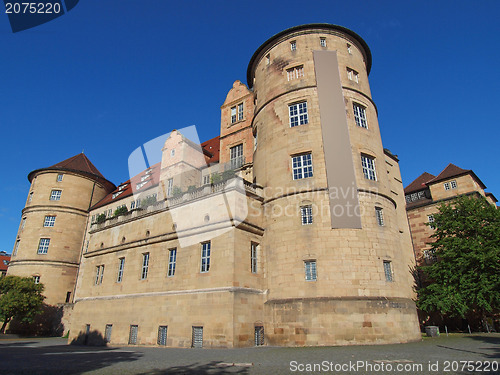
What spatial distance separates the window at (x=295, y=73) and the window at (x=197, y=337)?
18.2 m

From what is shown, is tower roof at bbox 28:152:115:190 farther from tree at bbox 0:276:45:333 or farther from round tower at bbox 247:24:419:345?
round tower at bbox 247:24:419:345

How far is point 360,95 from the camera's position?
24.1 metres

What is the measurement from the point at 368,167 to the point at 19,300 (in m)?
35.7

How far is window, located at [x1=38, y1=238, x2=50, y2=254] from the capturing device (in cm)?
4044

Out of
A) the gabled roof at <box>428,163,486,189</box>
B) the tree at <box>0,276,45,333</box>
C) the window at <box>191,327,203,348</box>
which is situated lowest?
the window at <box>191,327,203,348</box>

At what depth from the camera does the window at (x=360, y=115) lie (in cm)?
2335

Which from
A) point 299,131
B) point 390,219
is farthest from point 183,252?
point 390,219

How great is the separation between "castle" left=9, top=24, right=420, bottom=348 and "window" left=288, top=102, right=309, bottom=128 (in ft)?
0.28

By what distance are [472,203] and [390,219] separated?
8554 mm

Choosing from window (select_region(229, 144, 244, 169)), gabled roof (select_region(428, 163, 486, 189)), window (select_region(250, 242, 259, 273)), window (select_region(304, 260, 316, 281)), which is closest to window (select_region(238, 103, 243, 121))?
window (select_region(229, 144, 244, 169))

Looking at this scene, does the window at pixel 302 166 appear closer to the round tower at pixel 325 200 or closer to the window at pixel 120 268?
the round tower at pixel 325 200

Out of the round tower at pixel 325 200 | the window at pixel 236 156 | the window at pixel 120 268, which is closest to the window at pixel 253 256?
the round tower at pixel 325 200

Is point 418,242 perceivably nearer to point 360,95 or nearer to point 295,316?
point 360,95

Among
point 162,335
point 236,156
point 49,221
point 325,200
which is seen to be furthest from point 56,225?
point 325,200
